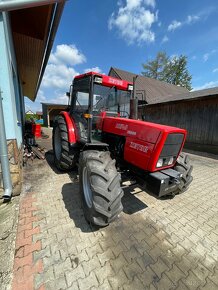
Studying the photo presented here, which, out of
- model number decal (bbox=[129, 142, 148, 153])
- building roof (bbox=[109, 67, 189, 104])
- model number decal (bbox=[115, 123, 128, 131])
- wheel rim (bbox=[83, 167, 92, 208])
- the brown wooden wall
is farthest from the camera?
building roof (bbox=[109, 67, 189, 104])

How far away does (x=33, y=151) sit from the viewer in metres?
5.86

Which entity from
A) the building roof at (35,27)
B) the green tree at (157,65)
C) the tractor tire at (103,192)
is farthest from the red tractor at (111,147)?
the green tree at (157,65)

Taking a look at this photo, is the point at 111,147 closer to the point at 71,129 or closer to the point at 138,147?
the point at 138,147

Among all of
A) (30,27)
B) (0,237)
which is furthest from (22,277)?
(30,27)

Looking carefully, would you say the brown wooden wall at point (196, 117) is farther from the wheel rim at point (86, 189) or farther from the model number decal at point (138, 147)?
the wheel rim at point (86, 189)

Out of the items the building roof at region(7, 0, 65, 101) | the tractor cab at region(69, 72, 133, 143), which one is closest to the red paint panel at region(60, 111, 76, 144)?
the tractor cab at region(69, 72, 133, 143)

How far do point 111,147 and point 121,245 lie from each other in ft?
5.51

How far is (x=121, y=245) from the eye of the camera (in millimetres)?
2043

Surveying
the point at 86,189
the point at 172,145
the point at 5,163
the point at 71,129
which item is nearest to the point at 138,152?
the point at 172,145

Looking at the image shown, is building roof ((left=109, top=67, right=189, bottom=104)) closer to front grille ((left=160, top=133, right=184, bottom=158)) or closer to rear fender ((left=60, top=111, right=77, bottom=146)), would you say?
rear fender ((left=60, top=111, right=77, bottom=146))

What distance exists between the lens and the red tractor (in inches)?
81.2

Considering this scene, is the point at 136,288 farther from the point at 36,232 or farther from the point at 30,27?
the point at 30,27

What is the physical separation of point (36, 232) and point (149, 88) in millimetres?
16966

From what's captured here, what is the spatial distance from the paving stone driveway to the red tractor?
35 cm
